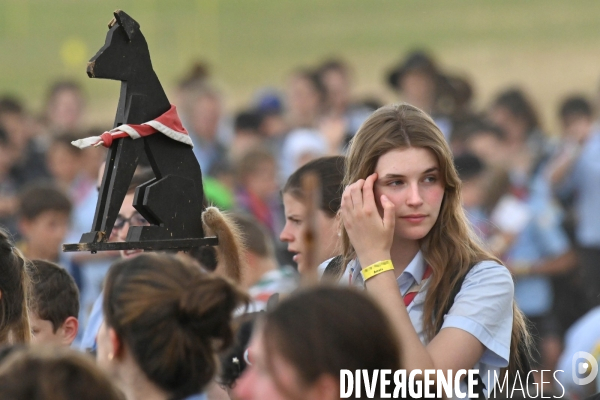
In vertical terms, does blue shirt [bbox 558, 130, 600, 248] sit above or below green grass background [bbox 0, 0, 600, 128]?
below

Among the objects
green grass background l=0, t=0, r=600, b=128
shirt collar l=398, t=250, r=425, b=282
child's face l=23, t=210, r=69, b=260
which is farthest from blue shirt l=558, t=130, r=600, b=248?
green grass background l=0, t=0, r=600, b=128

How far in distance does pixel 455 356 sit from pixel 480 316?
0.15 metres

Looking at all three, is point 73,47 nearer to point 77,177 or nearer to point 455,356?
point 77,177

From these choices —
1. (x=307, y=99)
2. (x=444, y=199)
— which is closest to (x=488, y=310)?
(x=444, y=199)

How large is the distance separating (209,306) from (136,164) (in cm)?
56

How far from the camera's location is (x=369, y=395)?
242 centimetres

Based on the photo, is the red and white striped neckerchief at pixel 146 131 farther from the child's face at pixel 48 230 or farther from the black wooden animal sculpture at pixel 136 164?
the child's face at pixel 48 230

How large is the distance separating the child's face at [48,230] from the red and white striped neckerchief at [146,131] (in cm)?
410

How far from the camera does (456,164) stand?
7.92 meters

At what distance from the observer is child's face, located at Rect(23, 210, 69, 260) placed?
716 centimetres

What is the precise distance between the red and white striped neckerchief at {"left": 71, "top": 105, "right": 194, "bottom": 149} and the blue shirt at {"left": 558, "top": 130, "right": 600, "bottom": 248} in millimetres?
6135

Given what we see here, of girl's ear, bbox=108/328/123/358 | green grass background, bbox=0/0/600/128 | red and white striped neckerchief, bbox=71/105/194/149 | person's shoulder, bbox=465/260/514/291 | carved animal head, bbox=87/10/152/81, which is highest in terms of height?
green grass background, bbox=0/0/600/128

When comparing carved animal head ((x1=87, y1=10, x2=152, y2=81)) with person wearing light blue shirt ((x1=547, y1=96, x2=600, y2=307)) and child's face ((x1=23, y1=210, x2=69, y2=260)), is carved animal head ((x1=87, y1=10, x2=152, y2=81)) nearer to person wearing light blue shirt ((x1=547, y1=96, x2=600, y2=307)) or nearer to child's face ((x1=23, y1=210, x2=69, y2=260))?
child's face ((x1=23, y1=210, x2=69, y2=260))

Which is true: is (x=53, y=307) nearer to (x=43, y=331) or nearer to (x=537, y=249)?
(x=43, y=331)
